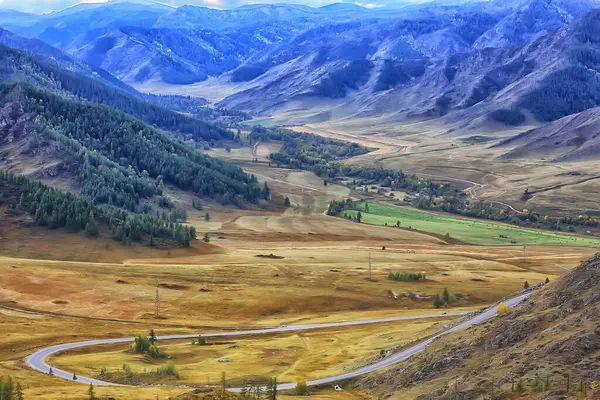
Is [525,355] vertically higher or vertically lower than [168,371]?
higher

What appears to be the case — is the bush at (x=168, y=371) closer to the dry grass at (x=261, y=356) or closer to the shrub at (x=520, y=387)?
→ the dry grass at (x=261, y=356)

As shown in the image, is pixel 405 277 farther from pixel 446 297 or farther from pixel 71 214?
pixel 71 214

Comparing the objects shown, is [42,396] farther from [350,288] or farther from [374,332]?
[350,288]

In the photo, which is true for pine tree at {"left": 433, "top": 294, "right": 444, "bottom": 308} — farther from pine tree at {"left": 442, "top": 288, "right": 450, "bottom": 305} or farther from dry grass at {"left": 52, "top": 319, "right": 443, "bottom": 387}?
dry grass at {"left": 52, "top": 319, "right": 443, "bottom": 387}

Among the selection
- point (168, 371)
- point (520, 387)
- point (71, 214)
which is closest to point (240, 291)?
point (71, 214)

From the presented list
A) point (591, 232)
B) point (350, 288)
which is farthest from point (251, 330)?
point (591, 232)

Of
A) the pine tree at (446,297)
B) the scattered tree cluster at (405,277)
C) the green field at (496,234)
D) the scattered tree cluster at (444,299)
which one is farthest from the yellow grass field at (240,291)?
the green field at (496,234)

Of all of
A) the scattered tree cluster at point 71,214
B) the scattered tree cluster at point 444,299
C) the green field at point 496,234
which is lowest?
the scattered tree cluster at point 444,299

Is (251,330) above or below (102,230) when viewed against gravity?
below
